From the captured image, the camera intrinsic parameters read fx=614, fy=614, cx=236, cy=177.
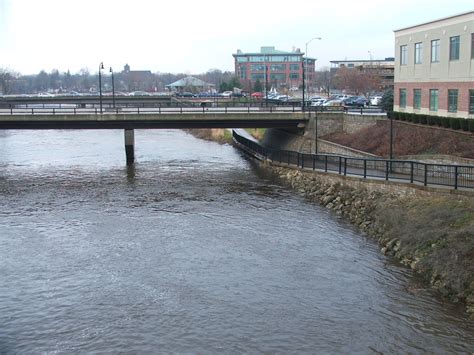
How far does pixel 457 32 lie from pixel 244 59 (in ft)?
530

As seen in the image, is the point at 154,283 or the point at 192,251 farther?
the point at 192,251

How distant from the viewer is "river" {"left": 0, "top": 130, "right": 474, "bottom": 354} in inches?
699

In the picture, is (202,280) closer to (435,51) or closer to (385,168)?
(385,168)

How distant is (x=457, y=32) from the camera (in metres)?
40.8

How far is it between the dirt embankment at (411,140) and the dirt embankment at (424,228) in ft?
22.7

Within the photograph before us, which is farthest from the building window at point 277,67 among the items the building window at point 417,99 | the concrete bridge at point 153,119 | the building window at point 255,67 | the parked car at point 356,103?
the building window at point 417,99

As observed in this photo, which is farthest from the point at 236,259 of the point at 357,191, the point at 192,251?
the point at 357,191

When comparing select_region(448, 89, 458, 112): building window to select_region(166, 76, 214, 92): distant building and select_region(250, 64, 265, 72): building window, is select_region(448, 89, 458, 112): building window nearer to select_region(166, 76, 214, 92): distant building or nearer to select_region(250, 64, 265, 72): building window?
select_region(166, 76, 214, 92): distant building

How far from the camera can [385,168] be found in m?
34.3

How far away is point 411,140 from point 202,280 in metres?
23.3

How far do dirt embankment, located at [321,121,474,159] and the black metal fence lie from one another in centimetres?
356

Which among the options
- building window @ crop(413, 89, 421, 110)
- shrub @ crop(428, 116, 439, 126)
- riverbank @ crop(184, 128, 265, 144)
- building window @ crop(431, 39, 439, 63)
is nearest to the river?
shrub @ crop(428, 116, 439, 126)

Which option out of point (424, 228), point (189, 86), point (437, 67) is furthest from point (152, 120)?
point (189, 86)

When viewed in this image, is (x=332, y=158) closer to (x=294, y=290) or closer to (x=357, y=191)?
(x=357, y=191)
